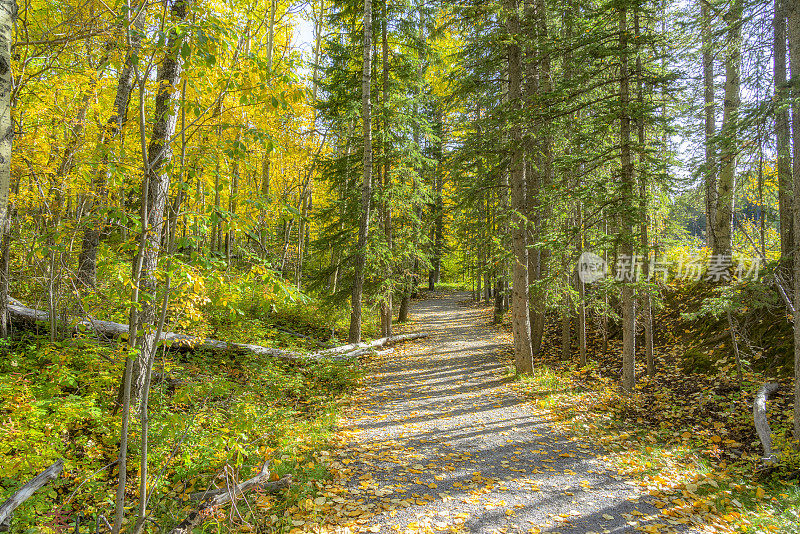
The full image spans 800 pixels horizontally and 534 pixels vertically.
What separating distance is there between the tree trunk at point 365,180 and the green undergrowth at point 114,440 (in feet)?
14.2

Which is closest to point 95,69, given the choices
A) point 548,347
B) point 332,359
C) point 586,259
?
point 332,359

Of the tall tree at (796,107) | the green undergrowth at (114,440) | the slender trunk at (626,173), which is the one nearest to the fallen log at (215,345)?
the green undergrowth at (114,440)

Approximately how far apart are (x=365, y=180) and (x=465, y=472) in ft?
25.9

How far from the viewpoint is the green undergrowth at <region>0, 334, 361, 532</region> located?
12.1ft

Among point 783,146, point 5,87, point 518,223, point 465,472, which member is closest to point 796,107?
point 783,146

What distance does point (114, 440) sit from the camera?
474 cm

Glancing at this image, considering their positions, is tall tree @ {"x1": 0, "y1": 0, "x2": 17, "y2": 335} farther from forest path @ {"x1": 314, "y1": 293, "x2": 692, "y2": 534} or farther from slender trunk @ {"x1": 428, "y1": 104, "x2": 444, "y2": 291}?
slender trunk @ {"x1": 428, "y1": 104, "x2": 444, "y2": 291}

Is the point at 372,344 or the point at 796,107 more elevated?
the point at 796,107

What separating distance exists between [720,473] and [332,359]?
7.19 metres

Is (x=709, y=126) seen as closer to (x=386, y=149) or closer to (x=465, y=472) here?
(x=386, y=149)

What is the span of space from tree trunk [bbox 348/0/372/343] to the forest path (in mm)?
2802

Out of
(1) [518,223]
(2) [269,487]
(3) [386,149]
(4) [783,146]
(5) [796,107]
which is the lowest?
(2) [269,487]

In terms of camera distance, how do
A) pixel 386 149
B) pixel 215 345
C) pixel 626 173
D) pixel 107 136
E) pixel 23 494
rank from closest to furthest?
pixel 23 494
pixel 107 136
pixel 626 173
pixel 215 345
pixel 386 149

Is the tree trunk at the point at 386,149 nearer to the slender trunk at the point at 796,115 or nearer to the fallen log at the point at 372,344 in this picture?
the fallen log at the point at 372,344
